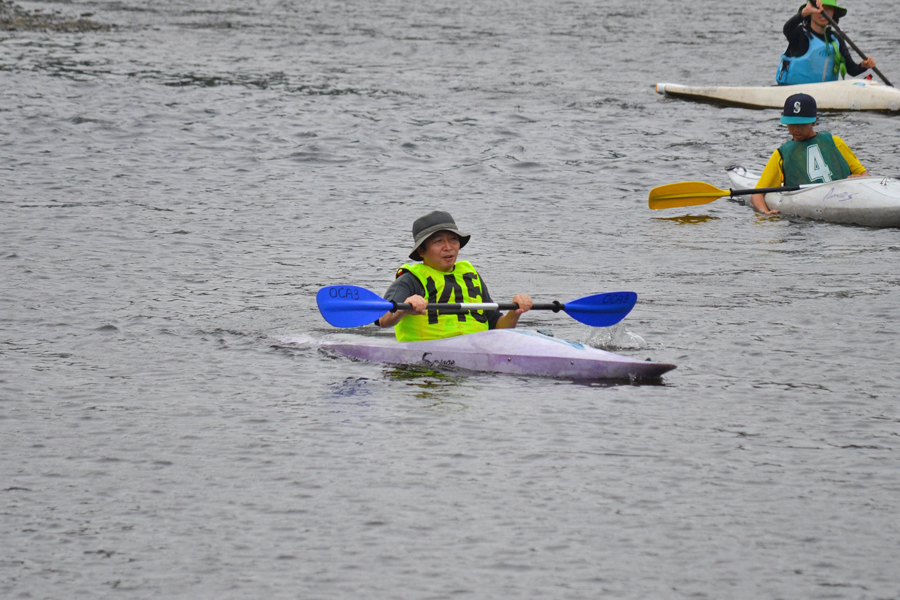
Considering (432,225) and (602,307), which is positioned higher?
(432,225)

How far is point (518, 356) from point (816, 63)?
10.7 meters

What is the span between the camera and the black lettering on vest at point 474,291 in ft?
23.3

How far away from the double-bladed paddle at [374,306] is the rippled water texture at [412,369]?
11.5 inches

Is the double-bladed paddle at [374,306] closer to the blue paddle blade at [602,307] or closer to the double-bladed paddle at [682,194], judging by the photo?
the blue paddle blade at [602,307]

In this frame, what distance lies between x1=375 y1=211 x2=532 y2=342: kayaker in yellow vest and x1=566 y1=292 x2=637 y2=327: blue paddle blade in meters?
0.37

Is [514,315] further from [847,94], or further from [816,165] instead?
[847,94]

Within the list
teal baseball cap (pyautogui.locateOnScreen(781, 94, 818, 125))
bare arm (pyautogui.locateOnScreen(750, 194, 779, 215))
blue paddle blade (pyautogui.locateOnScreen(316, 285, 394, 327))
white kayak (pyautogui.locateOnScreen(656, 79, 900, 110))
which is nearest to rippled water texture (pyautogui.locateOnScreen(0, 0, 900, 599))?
bare arm (pyautogui.locateOnScreen(750, 194, 779, 215))

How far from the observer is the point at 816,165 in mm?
10977

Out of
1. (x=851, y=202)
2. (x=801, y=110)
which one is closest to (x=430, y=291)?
(x=801, y=110)

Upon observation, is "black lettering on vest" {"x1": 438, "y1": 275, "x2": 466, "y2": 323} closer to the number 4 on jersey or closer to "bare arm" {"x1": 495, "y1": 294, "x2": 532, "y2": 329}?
"bare arm" {"x1": 495, "y1": 294, "x2": 532, "y2": 329}

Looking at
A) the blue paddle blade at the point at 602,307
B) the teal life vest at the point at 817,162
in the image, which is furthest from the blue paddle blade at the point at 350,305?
the teal life vest at the point at 817,162

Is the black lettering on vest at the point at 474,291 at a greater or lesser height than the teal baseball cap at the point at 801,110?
lesser

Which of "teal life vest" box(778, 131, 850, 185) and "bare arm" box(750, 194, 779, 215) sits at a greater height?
"teal life vest" box(778, 131, 850, 185)

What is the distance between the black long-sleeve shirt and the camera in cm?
1510
